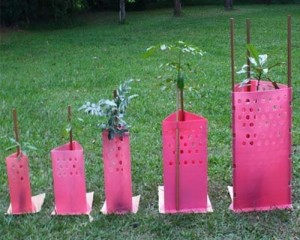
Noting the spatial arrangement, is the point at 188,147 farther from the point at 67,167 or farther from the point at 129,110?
the point at 129,110

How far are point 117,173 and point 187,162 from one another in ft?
1.15

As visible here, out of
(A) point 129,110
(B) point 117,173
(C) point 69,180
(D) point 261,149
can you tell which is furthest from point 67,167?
(A) point 129,110

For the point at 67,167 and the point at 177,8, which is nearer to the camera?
the point at 67,167

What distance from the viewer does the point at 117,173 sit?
2820mm

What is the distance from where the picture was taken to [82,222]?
9.18 ft

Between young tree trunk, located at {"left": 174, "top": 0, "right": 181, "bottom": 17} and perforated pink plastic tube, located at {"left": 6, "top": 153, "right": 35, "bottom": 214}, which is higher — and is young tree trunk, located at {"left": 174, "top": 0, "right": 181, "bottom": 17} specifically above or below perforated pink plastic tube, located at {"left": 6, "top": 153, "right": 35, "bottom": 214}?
above

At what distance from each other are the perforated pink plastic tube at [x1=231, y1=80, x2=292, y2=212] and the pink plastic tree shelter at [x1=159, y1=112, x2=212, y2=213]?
0.16 m

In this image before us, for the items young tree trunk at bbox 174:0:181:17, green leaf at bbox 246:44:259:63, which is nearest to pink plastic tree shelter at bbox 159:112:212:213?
green leaf at bbox 246:44:259:63

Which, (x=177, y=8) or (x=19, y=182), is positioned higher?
(x=177, y=8)

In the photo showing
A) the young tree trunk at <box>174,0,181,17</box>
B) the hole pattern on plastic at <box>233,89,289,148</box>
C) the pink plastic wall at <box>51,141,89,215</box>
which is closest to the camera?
the hole pattern on plastic at <box>233,89,289,148</box>

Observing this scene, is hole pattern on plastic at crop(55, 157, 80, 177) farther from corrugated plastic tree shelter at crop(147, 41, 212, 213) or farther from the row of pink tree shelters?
corrugated plastic tree shelter at crop(147, 41, 212, 213)

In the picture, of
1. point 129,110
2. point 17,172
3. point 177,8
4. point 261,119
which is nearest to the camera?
point 261,119

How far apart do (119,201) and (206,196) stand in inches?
17.2

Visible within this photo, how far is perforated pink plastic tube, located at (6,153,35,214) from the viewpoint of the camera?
283cm
